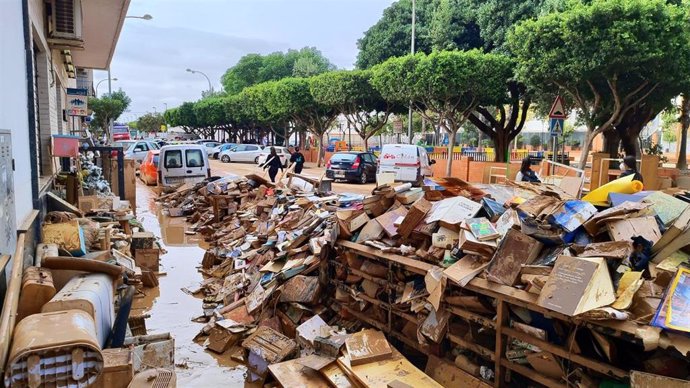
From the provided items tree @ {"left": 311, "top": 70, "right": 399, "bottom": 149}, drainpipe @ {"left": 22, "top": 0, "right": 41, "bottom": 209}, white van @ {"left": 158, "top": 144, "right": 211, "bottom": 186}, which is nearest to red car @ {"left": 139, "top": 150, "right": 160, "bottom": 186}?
white van @ {"left": 158, "top": 144, "right": 211, "bottom": 186}

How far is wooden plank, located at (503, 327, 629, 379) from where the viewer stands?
3.42 m

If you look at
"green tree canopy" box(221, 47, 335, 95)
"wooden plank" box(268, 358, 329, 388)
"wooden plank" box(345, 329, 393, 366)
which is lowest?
"wooden plank" box(268, 358, 329, 388)

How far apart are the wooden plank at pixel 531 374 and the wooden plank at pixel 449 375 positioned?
26 centimetres

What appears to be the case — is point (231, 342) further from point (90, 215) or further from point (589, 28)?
point (589, 28)

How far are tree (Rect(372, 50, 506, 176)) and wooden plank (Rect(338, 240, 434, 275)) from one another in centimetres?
1639

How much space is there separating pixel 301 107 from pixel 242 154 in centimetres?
602

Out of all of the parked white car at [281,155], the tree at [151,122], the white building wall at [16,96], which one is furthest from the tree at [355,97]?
the tree at [151,122]

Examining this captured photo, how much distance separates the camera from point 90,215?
878 cm

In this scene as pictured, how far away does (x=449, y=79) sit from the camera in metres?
21.4

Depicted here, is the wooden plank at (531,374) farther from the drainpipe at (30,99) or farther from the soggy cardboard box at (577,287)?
the drainpipe at (30,99)

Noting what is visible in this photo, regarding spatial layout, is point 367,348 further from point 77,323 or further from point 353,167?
point 353,167

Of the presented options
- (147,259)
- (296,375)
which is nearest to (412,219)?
(296,375)

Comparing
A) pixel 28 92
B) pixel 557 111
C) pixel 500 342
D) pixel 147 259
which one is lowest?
pixel 147 259

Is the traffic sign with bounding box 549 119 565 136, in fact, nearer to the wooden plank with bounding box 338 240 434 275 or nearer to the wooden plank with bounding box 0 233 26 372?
the wooden plank with bounding box 338 240 434 275
